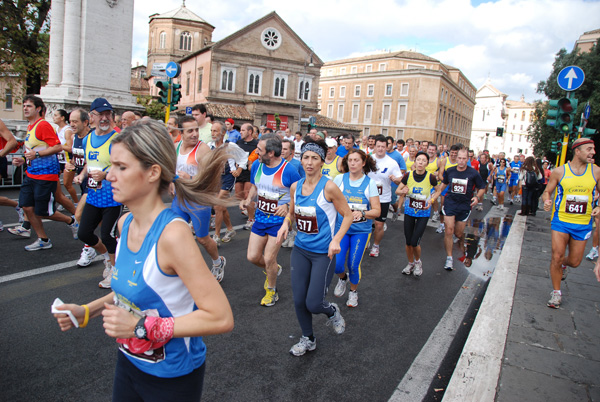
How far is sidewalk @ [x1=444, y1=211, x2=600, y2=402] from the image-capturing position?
346cm

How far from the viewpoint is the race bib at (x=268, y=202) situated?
5159 mm

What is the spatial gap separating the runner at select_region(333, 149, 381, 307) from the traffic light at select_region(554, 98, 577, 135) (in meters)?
6.21

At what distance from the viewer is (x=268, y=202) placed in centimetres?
522

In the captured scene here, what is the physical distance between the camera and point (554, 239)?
5.60 m

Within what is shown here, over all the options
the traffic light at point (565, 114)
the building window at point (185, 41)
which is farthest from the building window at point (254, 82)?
the traffic light at point (565, 114)

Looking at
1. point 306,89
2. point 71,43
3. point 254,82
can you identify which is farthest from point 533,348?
point 306,89

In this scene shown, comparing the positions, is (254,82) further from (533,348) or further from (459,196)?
(533,348)

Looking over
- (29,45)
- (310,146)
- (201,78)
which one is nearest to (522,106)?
(201,78)

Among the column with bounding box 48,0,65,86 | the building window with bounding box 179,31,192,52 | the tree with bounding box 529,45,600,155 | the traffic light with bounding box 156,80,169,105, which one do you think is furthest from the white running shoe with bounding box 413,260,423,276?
the building window with bounding box 179,31,192,52

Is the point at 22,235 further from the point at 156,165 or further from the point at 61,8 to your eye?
the point at 61,8

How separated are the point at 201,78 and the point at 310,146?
47837 mm

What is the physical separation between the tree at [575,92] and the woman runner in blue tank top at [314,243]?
2721 centimetres

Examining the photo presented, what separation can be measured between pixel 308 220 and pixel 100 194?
275 centimetres

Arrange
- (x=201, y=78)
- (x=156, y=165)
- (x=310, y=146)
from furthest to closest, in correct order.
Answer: (x=201, y=78), (x=310, y=146), (x=156, y=165)
